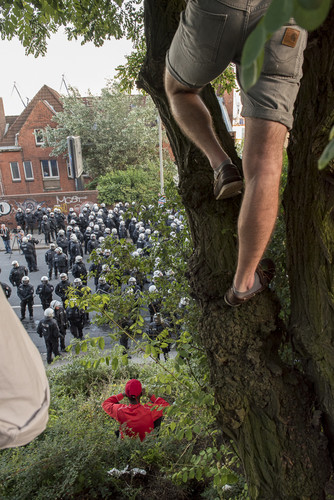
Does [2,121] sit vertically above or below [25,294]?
above

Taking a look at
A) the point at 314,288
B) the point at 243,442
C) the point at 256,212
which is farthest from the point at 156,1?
the point at 243,442

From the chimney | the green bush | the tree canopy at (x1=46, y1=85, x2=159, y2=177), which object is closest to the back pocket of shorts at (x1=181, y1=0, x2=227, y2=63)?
the green bush

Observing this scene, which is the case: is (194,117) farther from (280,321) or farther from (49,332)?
(49,332)

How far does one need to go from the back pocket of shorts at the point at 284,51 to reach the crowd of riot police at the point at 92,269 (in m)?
1.99

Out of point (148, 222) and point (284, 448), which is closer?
point (284, 448)

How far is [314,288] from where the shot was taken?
197cm

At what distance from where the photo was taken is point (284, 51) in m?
1.47

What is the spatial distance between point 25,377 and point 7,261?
59.9 feet

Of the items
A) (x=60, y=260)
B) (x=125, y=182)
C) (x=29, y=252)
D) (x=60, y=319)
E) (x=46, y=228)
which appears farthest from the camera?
(x=125, y=182)

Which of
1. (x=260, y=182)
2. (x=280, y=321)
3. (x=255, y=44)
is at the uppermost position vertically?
(x=255, y=44)

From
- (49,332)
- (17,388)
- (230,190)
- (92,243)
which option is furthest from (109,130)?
(17,388)

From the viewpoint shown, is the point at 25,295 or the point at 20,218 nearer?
the point at 25,295

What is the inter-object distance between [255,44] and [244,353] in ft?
5.67

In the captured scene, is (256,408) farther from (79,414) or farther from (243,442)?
(79,414)
